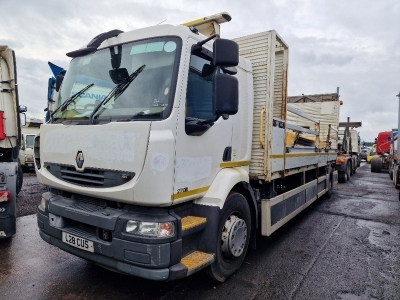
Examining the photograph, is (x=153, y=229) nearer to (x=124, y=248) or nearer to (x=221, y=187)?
(x=124, y=248)

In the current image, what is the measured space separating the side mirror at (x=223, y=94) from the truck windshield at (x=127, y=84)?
389 mm

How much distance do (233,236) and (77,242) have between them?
62.8 inches

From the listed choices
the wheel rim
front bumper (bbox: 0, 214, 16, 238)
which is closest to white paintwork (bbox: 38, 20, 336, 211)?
the wheel rim

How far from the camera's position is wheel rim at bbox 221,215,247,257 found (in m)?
3.12

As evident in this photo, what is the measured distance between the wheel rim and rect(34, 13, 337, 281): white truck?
0.01 m

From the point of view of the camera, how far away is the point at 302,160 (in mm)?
5328

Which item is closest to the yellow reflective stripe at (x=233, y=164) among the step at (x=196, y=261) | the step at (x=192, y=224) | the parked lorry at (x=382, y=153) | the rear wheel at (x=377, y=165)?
the step at (x=192, y=224)

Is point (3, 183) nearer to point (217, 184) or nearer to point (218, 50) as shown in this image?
point (217, 184)

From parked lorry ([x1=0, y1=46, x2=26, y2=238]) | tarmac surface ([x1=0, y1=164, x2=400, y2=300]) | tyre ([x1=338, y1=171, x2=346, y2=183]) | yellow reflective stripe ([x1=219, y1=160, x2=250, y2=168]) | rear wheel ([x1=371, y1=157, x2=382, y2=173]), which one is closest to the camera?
tarmac surface ([x1=0, y1=164, x2=400, y2=300])

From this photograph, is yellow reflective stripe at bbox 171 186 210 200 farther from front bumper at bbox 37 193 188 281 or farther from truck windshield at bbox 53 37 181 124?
truck windshield at bbox 53 37 181 124

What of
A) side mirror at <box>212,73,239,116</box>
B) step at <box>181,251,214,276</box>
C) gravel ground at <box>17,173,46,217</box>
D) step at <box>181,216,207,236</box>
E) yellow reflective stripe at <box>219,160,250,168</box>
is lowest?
gravel ground at <box>17,173,46,217</box>

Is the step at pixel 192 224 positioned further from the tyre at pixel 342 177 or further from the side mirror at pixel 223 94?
the tyre at pixel 342 177

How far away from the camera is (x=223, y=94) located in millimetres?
2639

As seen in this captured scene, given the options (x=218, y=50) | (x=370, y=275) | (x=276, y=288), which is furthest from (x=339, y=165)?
(x=218, y=50)
